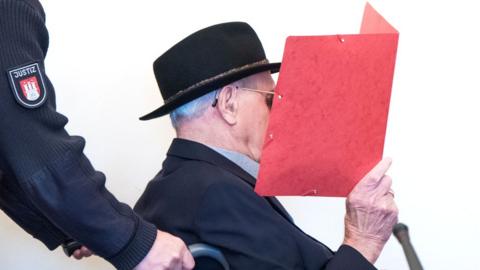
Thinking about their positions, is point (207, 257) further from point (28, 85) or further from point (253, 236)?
point (28, 85)

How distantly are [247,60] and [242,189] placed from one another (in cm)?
28

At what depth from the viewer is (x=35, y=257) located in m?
1.54

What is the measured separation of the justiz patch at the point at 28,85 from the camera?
0.67m

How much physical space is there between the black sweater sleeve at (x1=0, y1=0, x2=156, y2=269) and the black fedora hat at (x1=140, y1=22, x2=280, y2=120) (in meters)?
0.30

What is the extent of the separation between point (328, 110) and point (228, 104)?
0.25 m

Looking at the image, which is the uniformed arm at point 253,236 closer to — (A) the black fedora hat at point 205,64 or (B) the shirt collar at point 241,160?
(B) the shirt collar at point 241,160

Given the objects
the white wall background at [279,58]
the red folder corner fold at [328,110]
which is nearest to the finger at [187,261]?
the red folder corner fold at [328,110]

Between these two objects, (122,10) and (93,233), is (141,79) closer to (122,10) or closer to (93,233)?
(122,10)

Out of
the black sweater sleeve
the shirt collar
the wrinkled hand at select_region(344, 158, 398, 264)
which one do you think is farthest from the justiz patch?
the wrinkled hand at select_region(344, 158, 398, 264)

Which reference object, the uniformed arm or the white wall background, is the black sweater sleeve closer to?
the uniformed arm

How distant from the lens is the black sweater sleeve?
67 cm

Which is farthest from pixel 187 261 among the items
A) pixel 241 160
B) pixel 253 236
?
pixel 241 160

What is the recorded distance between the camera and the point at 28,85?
68 centimetres

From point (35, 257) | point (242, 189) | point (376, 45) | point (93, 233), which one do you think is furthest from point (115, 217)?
point (35, 257)
